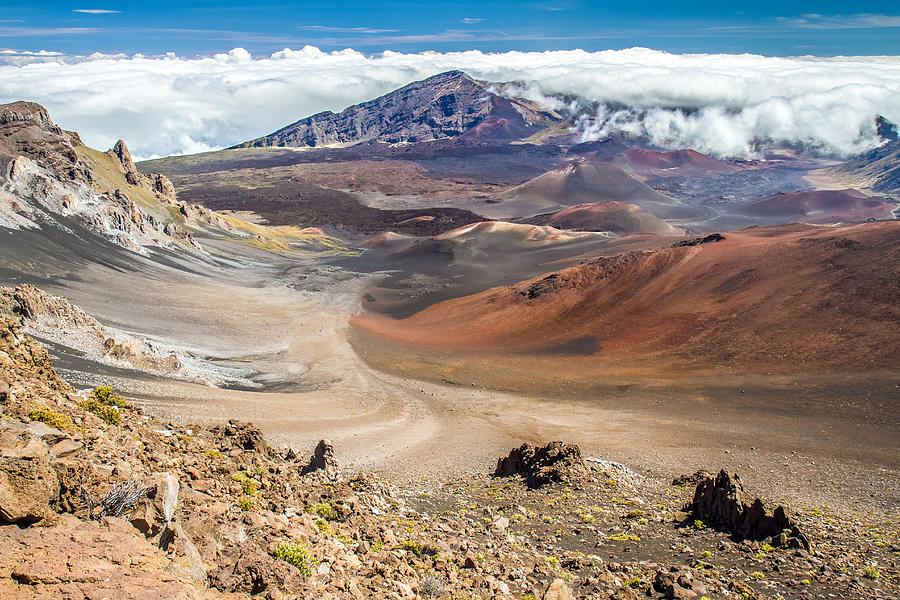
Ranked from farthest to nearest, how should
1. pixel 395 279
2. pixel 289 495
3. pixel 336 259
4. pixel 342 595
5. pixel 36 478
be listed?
pixel 336 259
pixel 395 279
pixel 289 495
pixel 342 595
pixel 36 478

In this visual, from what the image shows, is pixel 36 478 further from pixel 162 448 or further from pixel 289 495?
pixel 289 495

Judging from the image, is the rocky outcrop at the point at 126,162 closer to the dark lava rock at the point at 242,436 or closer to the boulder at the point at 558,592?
the dark lava rock at the point at 242,436

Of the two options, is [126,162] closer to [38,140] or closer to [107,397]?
[38,140]

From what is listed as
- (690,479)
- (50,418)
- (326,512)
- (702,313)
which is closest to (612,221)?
(702,313)

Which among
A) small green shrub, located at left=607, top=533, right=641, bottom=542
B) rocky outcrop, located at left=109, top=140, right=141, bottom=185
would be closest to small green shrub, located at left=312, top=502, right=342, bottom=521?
small green shrub, located at left=607, top=533, right=641, bottom=542

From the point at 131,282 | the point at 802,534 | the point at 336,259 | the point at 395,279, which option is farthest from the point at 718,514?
the point at 336,259

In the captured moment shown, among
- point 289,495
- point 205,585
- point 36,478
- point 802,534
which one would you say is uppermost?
point 36,478
